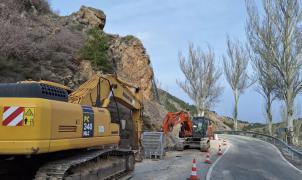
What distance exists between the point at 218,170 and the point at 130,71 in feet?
85.7

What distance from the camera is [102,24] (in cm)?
4425

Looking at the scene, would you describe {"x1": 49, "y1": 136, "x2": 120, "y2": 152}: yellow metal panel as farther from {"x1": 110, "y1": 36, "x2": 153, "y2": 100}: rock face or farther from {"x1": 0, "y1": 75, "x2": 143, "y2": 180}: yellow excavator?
{"x1": 110, "y1": 36, "x2": 153, "y2": 100}: rock face

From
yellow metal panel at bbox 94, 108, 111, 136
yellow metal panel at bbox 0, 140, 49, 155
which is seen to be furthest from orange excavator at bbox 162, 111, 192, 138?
yellow metal panel at bbox 0, 140, 49, 155

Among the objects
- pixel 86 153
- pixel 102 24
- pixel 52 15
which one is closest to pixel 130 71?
pixel 102 24

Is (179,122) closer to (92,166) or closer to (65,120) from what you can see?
(92,166)

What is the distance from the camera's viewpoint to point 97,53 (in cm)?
3195

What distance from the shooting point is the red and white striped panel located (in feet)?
25.5

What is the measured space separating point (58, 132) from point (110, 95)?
15.8 feet

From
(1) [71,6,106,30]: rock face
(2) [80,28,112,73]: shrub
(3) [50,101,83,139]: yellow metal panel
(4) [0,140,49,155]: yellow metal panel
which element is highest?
(1) [71,6,106,30]: rock face

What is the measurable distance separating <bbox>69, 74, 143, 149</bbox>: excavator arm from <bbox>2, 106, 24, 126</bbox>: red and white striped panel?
300 centimetres

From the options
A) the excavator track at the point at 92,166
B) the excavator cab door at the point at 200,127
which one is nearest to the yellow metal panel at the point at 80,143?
the excavator track at the point at 92,166

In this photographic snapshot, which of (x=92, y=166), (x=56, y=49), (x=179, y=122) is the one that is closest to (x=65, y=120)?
(x=92, y=166)

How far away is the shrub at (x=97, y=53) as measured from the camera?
3164 centimetres

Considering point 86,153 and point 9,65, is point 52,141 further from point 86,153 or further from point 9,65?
Result: point 9,65
